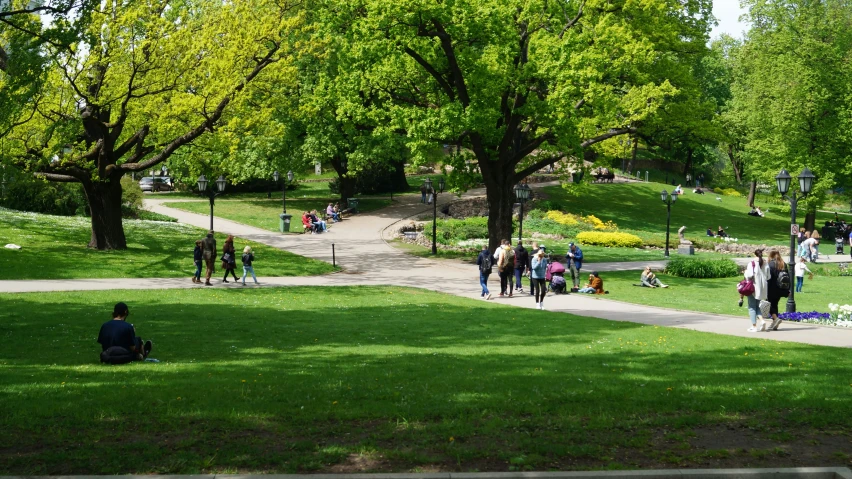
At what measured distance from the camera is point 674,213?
56219 mm

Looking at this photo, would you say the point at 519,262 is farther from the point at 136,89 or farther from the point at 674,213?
the point at 674,213

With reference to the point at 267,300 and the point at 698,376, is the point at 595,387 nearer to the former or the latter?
the point at 698,376

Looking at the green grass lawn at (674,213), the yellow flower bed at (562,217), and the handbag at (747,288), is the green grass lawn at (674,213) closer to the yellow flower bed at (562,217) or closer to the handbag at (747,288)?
the yellow flower bed at (562,217)

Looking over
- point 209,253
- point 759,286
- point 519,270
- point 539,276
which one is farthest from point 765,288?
point 209,253

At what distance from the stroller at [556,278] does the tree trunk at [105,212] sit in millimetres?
16725

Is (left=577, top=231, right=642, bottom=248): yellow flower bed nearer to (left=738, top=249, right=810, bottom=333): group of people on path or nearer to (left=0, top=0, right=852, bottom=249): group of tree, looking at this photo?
(left=0, top=0, right=852, bottom=249): group of tree

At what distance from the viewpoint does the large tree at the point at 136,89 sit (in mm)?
26984

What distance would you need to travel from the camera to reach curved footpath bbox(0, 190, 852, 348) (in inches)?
727

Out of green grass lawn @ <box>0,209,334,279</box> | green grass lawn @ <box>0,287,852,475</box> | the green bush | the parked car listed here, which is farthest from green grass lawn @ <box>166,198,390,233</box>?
green grass lawn @ <box>0,287,852,475</box>

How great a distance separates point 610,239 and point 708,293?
1617 centimetres

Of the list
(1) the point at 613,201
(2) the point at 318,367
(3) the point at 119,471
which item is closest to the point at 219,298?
(2) the point at 318,367

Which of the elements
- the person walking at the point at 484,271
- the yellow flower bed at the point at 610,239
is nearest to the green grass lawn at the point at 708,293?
the person walking at the point at 484,271

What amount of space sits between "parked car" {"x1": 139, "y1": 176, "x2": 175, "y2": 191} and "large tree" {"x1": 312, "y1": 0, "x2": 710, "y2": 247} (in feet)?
112

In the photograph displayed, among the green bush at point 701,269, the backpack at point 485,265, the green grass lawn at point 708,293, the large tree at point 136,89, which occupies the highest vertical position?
the large tree at point 136,89
